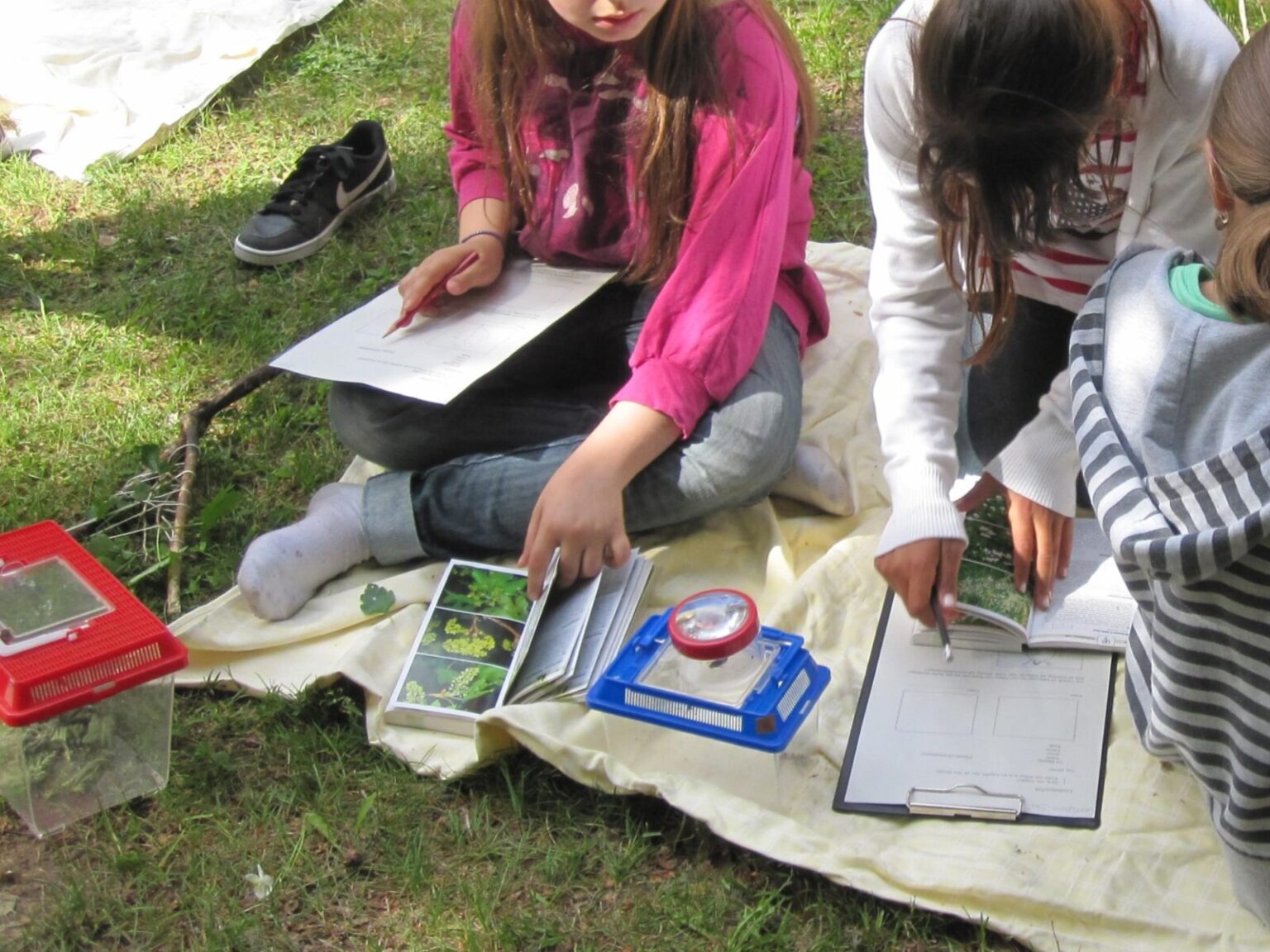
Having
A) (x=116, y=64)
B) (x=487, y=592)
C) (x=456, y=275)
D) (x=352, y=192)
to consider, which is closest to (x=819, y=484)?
(x=487, y=592)

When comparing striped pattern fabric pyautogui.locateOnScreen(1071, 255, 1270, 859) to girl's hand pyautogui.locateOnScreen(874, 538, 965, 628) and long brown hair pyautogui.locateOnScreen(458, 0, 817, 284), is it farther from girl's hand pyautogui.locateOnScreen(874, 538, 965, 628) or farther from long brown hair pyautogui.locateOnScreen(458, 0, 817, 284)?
long brown hair pyautogui.locateOnScreen(458, 0, 817, 284)

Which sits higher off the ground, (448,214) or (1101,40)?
(1101,40)

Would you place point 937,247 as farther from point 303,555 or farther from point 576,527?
point 303,555

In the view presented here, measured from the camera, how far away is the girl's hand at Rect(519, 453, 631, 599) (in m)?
1.54

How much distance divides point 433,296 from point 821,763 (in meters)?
0.81

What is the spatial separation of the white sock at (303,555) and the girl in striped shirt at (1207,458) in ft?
2.97

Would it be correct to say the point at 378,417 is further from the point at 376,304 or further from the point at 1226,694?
the point at 1226,694

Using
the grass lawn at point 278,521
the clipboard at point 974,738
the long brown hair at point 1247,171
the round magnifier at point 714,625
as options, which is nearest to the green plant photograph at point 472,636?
the grass lawn at point 278,521

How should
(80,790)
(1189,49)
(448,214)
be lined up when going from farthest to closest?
(448,214) → (80,790) → (1189,49)

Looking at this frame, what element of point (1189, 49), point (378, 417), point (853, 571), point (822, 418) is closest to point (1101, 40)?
point (1189, 49)

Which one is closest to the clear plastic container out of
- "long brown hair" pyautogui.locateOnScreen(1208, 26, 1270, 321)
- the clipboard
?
the clipboard

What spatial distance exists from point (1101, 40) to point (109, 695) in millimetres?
1083

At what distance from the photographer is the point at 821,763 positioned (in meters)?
1.39

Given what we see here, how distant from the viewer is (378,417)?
5.78 ft
